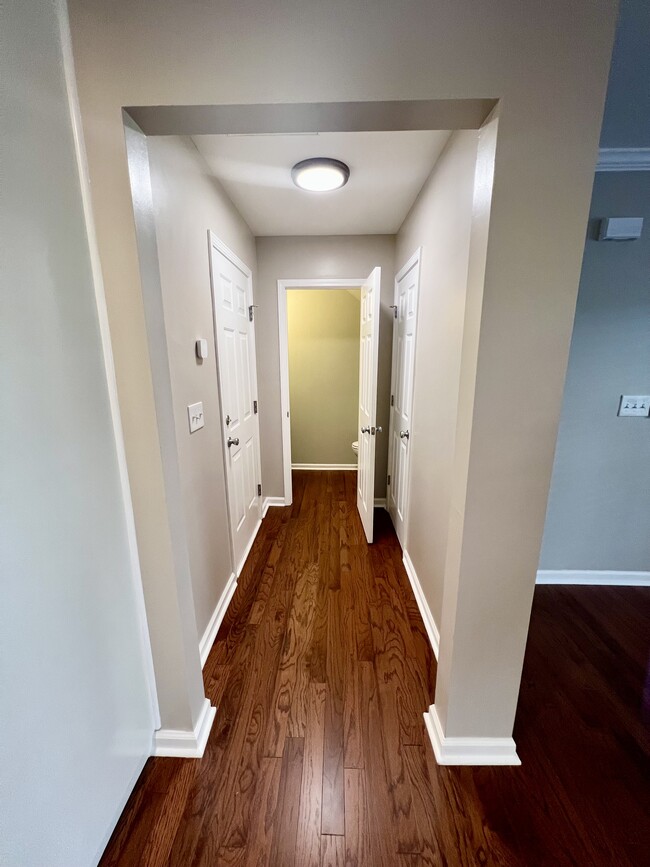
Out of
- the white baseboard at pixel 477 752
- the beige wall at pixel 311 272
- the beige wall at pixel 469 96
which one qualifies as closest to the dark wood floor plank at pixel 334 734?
the white baseboard at pixel 477 752

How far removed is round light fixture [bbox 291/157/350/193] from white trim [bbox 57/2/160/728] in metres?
1.05

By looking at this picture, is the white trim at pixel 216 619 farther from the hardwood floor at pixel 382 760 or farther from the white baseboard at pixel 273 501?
the white baseboard at pixel 273 501

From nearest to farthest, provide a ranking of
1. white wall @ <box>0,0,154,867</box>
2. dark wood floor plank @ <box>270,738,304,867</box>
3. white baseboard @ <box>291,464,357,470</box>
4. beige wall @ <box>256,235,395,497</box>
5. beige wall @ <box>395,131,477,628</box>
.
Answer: white wall @ <box>0,0,154,867</box> < dark wood floor plank @ <box>270,738,304,867</box> < beige wall @ <box>395,131,477,628</box> < beige wall @ <box>256,235,395,497</box> < white baseboard @ <box>291,464,357,470</box>

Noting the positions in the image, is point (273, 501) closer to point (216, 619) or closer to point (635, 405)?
point (216, 619)

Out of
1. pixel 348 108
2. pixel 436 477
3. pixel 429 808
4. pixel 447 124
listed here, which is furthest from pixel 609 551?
pixel 348 108

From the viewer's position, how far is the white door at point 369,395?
87.7 inches

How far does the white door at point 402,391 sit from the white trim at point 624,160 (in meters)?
0.94

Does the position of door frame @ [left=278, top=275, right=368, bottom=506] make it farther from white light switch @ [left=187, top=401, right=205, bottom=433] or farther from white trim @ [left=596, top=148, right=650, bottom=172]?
white trim @ [left=596, top=148, right=650, bottom=172]

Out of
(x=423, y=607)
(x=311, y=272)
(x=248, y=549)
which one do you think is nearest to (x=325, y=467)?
(x=248, y=549)

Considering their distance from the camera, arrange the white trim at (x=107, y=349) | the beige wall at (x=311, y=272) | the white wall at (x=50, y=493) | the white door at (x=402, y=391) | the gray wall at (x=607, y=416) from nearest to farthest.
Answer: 1. the white wall at (x=50, y=493)
2. the white trim at (x=107, y=349)
3. the gray wall at (x=607, y=416)
4. the white door at (x=402, y=391)
5. the beige wall at (x=311, y=272)

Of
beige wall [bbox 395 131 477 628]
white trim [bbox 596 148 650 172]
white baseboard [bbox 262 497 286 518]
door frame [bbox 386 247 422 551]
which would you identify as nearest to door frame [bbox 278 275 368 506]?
white baseboard [bbox 262 497 286 518]

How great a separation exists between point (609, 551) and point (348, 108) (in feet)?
8.76

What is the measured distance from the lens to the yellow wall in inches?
145

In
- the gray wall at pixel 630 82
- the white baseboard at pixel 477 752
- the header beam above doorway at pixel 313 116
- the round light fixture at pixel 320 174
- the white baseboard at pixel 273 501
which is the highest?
the gray wall at pixel 630 82
